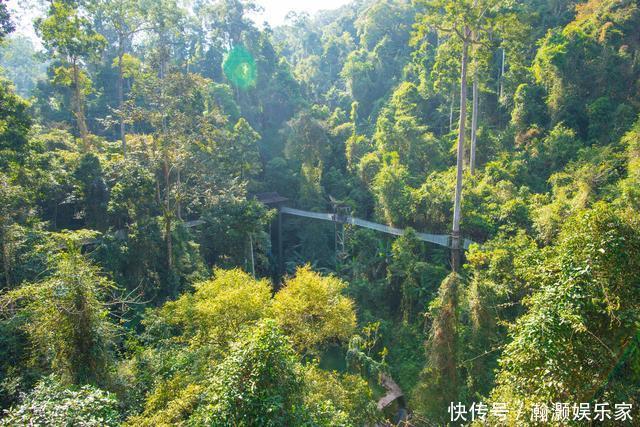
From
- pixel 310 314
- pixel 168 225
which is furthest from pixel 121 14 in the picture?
pixel 310 314

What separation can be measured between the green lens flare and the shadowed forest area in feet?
0.64

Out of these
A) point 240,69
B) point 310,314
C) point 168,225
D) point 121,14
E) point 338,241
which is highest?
point 121,14

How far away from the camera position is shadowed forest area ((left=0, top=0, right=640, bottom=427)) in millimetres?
4707

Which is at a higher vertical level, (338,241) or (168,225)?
(168,225)

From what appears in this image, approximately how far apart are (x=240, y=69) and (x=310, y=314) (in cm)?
2139

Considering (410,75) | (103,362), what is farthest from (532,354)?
(410,75)

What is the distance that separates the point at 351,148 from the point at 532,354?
52.4 feet

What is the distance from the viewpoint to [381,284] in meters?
13.8

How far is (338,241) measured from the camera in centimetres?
1850

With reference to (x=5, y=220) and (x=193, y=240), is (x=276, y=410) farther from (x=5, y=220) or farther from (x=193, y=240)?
(x=193, y=240)

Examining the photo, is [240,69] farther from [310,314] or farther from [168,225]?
[310,314]

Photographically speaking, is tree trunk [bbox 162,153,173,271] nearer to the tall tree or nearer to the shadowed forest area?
the shadowed forest area

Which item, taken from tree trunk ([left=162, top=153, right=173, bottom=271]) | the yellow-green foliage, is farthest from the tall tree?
the yellow-green foliage

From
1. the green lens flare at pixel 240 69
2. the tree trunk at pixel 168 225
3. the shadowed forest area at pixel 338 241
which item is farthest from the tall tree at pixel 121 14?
the green lens flare at pixel 240 69
